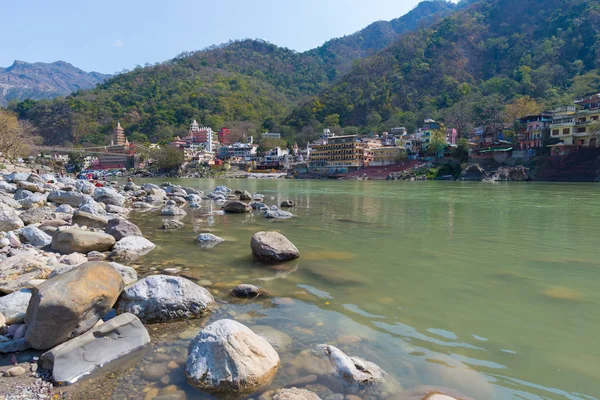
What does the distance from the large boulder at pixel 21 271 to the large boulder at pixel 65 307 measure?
4.88ft

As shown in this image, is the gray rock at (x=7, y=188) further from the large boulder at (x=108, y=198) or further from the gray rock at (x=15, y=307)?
the gray rock at (x=15, y=307)

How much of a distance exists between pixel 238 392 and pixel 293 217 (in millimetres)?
12518

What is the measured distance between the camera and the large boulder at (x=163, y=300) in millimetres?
4977

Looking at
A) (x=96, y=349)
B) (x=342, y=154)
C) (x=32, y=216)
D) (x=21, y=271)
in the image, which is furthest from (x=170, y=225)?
(x=342, y=154)

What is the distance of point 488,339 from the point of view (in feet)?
15.0

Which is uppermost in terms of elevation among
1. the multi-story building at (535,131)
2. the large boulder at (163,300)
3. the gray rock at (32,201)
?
the multi-story building at (535,131)

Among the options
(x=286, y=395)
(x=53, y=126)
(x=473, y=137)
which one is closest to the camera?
(x=286, y=395)

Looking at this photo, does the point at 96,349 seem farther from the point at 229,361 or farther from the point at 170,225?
the point at 170,225

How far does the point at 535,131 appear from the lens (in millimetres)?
60000

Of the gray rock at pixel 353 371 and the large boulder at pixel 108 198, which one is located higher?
the large boulder at pixel 108 198

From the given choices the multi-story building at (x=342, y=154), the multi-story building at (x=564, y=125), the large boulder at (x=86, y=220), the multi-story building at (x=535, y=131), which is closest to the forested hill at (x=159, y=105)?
the multi-story building at (x=342, y=154)

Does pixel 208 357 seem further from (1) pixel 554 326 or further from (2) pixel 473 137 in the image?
(2) pixel 473 137

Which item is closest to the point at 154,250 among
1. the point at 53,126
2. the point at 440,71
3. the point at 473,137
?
the point at 473,137

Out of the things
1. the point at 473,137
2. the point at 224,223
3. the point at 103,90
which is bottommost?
the point at 224,223
